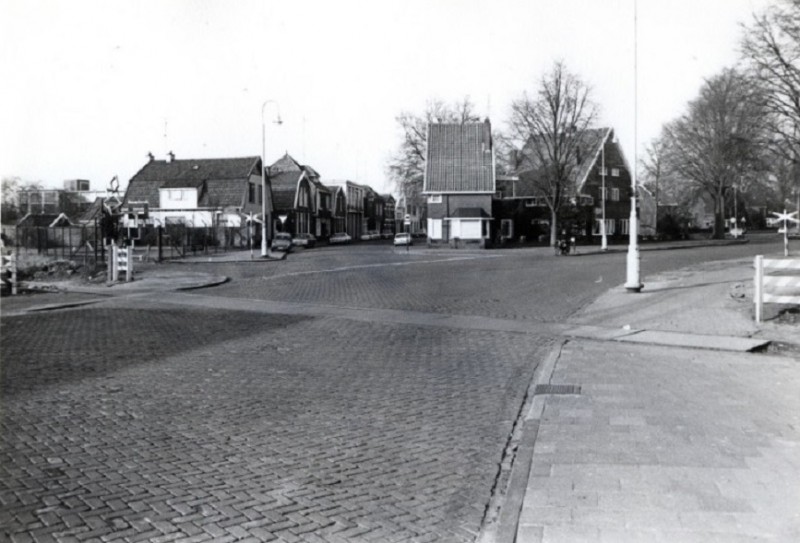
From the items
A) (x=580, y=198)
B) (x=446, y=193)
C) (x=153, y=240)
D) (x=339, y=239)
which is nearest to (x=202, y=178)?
(x=153, y=240)

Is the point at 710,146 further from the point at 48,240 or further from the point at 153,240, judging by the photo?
the point at 48,240

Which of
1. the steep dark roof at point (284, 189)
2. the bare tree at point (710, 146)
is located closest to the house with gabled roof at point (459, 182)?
the steep dark roof at point (284, 189)

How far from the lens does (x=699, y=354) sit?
10258 millimetres

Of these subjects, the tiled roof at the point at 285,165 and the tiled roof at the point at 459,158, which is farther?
the tiled roof at the point at 285,165

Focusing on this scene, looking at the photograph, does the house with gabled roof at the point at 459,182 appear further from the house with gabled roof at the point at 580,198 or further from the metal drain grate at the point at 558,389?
the metal drain grate at the point at 558,389

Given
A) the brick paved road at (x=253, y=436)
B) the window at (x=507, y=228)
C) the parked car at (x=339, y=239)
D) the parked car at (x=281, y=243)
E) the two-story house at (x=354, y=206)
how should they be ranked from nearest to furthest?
the brick paved road at (x=253, y=436), the parked car at (x=281, y=243), the window at (x=507, y=228), the parked car at (x=339, y=239), the two-story house at (x=354, y=206)

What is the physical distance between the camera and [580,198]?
6394cm

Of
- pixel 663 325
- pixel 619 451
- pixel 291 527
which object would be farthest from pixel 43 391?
pixel 663 325

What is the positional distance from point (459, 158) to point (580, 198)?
457 inches

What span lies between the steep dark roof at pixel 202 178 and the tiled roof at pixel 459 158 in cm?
1483

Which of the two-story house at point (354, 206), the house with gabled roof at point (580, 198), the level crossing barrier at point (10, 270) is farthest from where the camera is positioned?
the two-story house at point (354, 206)

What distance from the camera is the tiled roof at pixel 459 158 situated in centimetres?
5925

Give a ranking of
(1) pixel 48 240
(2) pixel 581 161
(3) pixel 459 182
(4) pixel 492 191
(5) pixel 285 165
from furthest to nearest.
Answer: (5) pixel 285 165 < (2) pixel 581 161 < (3) pixel 459 182 < (4) pixel 492 191 < (1) pixel 48 240

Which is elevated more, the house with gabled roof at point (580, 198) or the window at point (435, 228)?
the house with gabled roof at point (580, 198)
